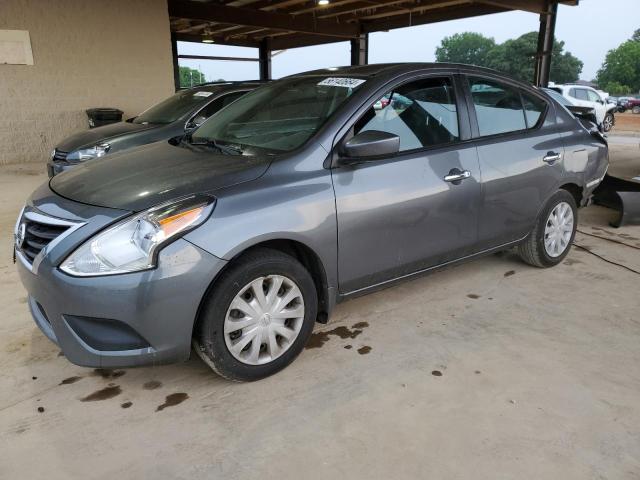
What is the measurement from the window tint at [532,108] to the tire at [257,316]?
2.17m

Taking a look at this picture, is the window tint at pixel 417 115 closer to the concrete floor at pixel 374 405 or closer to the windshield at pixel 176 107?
the concrete floor at pixel 374 405

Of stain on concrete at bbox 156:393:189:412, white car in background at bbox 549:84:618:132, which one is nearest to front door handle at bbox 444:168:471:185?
stain on concrete at bbox 156:393:189:412

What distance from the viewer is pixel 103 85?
31.9 feet

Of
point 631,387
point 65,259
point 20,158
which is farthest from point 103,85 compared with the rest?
point 631,387

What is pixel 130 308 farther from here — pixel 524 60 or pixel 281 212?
pixel 524 60

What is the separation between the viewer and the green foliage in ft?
216

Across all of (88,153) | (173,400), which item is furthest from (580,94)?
(173,400)

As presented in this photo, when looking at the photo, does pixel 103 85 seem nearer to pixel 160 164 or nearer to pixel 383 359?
pixel 160 164

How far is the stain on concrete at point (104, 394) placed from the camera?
2.39 metres

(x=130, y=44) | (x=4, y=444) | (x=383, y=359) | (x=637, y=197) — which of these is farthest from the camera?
(x=130, y=44)

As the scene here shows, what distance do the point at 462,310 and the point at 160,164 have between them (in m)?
2.07

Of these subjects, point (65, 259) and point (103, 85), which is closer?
point (65, 259)

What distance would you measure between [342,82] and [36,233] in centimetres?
184

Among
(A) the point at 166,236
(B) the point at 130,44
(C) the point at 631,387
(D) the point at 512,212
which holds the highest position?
(B) the point at 130,44
